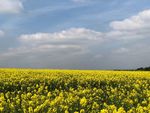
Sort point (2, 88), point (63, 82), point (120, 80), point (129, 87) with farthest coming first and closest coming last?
point (120, 80)
point (63, 82)
point (129, 87)
point (2, 88)

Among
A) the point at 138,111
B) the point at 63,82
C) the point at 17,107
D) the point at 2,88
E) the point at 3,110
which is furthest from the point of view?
the point at 63,82

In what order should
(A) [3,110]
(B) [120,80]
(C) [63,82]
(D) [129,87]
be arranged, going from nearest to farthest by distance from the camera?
(A) [3,110] → (D) [129,87] → (C) [63,82] → (B) [120,80]

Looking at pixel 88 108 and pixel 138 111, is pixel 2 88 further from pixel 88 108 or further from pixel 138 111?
pixel 138 111

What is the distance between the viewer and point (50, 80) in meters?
28.2

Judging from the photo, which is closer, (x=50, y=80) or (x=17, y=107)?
(x=17, y=107)

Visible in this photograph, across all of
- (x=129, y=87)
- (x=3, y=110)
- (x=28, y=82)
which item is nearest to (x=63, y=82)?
(x=28, y=82)

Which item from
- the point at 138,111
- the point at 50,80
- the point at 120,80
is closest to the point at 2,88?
the point at 50,80

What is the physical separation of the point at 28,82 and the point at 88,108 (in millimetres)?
12997

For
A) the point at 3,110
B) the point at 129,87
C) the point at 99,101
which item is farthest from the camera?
the point at 129,87

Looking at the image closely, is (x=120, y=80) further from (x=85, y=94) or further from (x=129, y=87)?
(x=85, y=94)

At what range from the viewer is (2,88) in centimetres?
2456

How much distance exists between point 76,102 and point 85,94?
3461 millimetres

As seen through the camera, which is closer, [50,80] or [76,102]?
[76,102]

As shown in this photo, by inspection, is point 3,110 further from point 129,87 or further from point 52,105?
point 129,87
